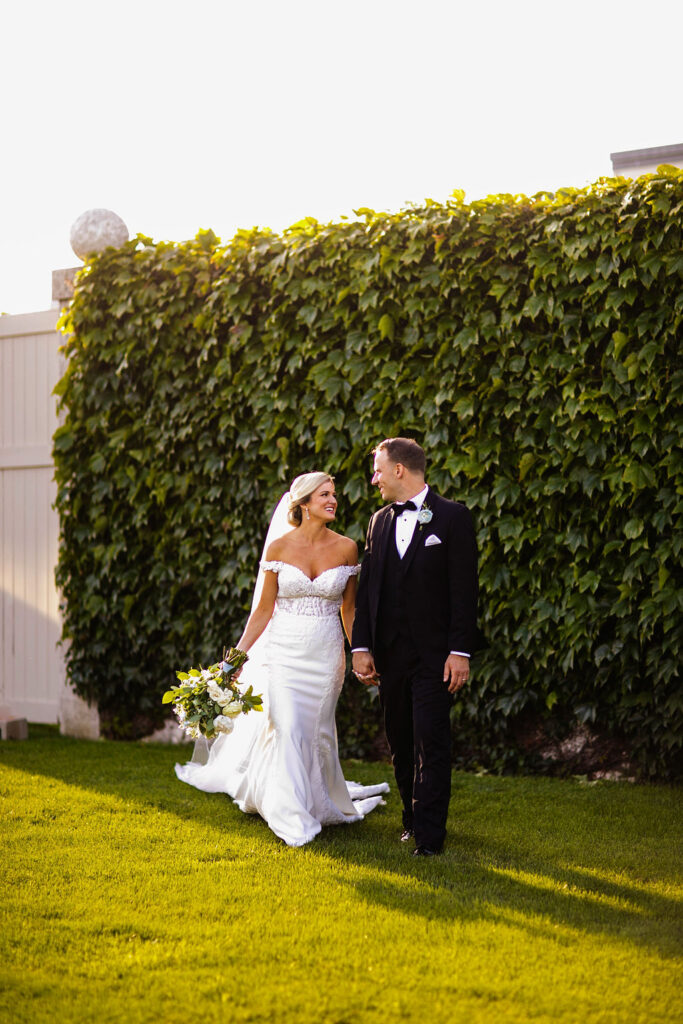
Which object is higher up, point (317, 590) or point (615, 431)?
point (615, 431)

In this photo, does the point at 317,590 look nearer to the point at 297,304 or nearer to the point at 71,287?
the point at 297,304

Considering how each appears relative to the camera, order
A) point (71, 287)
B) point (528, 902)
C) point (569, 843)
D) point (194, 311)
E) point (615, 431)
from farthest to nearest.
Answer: point (71, 287) → point (194, 311) → point (615, 431) → point (569, 843) → point (528, 902)

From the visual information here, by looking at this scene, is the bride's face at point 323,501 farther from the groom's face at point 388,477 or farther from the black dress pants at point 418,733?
the black dress pants at point 418,733

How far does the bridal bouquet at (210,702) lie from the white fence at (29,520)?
3328 millimetres

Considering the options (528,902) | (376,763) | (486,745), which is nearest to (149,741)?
(376,763)

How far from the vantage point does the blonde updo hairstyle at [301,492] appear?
5.15 m

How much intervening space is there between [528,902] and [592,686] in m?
2.23

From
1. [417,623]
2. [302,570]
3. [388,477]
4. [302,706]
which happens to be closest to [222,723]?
[302,706]

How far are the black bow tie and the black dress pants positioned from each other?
0.58 metres

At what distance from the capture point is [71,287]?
7.89 metres

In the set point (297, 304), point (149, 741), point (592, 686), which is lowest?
point (149, 741)

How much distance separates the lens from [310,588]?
514 cm

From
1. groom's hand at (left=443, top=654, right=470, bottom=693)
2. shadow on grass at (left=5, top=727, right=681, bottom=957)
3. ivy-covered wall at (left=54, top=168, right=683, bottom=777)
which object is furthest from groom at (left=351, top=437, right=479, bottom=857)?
ivy-covered wall at (left=54, top=168, right=683, bottom=777)

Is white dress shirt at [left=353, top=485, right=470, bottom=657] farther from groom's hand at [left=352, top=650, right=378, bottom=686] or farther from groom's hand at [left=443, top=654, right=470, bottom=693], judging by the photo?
groom's hand at [left=443, top=654, right=470, bottom=693]
